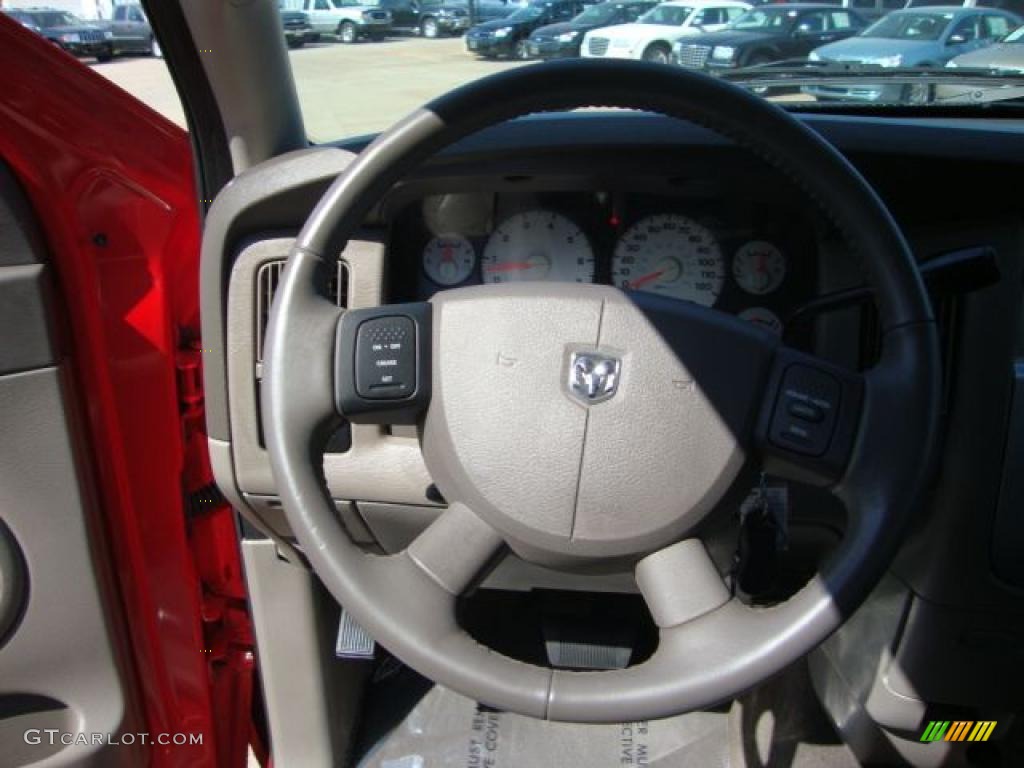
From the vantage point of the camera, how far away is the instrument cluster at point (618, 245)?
5.30 ft

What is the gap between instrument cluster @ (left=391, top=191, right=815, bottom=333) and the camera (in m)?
1.62

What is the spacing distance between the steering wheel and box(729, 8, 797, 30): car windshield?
15.6 ft

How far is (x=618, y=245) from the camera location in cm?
164

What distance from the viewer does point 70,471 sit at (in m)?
1.55

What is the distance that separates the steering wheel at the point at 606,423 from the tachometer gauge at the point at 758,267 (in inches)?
17.5

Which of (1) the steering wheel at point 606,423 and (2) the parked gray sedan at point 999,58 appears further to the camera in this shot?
(2) the parked gray sedan at point 999,58

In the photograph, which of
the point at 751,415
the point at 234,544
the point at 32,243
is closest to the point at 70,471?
the point at 32,243

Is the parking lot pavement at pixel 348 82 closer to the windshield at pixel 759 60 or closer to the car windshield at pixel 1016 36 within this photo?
the windshield at pixel 759 60

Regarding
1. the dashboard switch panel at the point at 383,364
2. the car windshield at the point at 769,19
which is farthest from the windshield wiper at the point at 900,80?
the car windshield at the point at 769,19

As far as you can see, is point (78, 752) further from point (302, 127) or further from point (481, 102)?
point (481, 102)

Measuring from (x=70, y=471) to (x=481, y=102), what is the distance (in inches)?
37.4

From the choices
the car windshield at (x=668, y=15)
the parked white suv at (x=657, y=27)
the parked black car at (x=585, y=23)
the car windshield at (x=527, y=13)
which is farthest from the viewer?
the car windshield at (x=668, y=15)

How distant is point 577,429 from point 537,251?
56 cm

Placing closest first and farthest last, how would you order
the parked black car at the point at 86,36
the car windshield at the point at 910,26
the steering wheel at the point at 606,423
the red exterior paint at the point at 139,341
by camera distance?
the steering wheel at the point at 606,423, the red exterior paint at the point at 139,341, the parked black car at the point at 86,36, the car windshield at the point at 910,26
